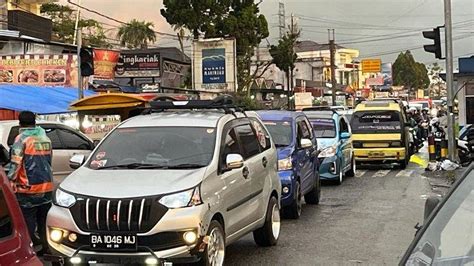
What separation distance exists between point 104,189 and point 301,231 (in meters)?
4.68

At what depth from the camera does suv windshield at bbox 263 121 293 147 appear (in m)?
12.2

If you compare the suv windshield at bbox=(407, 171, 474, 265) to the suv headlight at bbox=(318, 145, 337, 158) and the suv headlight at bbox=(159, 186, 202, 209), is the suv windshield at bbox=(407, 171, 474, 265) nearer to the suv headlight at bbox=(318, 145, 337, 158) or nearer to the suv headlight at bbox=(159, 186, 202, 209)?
the suv headlight at bbox=(159, 186, 202, 209)

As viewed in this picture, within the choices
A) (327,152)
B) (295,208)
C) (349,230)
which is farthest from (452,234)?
(327,152)

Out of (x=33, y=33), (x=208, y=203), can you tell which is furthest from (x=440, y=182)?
(x=33, y=33)

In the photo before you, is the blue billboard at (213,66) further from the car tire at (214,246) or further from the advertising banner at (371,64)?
the advertising banner at (371,64)

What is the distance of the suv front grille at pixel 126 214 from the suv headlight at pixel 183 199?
68mm

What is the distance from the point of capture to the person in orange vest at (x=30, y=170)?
789cm

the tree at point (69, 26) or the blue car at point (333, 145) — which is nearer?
the blue car at point (333, 145)

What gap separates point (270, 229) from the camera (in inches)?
356

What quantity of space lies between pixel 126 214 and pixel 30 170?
7.32 feet

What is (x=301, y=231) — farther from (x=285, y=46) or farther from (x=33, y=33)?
(x=285, y=46)

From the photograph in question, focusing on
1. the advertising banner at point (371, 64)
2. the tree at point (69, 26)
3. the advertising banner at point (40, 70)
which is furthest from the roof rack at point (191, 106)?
the advertising banner at point (371, 64)

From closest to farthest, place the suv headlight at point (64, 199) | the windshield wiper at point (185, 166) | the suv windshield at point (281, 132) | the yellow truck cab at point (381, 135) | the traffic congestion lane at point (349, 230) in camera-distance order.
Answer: the suv headlight at point (64, 199), the windshield wiper at point (185, 166), the traffic congestion lane at point (349, 230), the suv windshield at point (281, 132), the yellow truck cab at point (381, 135)

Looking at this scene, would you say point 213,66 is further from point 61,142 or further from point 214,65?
point 61,142
